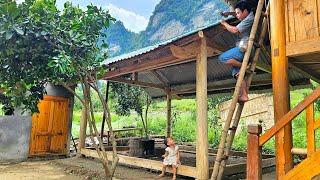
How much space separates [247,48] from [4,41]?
3.70 metres

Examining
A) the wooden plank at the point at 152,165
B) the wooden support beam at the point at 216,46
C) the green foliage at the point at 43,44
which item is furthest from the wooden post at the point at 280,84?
the green foliage at the point at 43,44

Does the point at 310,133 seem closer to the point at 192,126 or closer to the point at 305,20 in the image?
the point at 305,20

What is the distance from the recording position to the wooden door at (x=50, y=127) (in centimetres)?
1057

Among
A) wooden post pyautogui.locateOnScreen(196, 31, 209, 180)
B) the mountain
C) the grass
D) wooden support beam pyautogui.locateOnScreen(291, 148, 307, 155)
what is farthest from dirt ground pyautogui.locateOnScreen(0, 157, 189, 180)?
the mountain

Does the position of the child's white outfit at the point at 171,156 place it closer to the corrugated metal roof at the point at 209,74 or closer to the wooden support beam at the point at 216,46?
the corrugated metal roof at the point at 209,74

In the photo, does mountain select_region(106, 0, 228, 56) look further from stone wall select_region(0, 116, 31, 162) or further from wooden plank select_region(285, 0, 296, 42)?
wooden plank select_region(285, 0, 296, 42)

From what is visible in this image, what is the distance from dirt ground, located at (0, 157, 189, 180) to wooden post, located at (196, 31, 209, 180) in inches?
47.7

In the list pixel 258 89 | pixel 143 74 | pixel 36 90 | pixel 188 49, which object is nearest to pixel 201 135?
pixel 188 49

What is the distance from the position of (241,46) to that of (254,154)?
156cm

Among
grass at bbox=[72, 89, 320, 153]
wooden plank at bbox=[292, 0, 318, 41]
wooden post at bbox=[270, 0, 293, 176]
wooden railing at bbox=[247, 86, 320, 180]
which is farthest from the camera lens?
grass at bbox=[72, 89, 320, 153]

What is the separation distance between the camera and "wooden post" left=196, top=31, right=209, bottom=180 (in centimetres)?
568

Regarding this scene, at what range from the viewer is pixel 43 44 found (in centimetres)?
518

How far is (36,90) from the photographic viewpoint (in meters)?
6.06

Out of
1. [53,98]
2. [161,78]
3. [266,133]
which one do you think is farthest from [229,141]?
[53,98]
